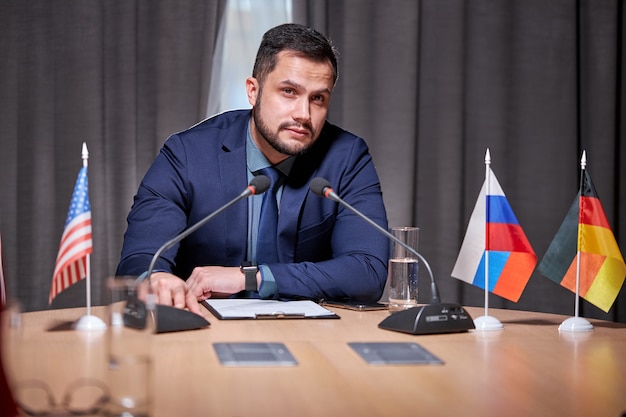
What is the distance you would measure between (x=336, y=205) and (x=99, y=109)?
55.0 inches

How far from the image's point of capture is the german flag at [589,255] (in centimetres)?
214

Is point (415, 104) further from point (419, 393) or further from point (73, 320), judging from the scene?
Result: point (419, 393)

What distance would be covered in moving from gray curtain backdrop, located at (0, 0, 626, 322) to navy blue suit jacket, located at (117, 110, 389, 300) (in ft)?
A: 3.13

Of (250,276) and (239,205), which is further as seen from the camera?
(239,205)

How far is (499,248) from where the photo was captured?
7.11 ft

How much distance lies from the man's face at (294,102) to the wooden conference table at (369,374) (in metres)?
0.89

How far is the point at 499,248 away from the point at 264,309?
62 cm

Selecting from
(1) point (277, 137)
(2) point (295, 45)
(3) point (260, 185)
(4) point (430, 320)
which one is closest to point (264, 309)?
(3) point (260, 185)

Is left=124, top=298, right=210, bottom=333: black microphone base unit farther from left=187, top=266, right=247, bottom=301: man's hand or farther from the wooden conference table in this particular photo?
left=187, top=266, right=247, bottom=301: man's hand

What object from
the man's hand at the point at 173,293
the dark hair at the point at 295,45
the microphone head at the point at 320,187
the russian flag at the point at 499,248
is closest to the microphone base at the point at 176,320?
the man's hand at the point at 173,293

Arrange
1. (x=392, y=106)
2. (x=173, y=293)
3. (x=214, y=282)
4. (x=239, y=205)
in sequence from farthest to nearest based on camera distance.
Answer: (x=392, y=106), (x=239, y=205), (x=214, y=282), (x=173, y=293)

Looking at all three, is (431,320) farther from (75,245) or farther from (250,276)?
(75,245)

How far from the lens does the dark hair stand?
2.74 metres

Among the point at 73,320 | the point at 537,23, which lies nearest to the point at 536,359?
the point at 73,320
